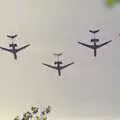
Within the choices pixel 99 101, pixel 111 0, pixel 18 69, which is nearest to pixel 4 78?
pixel 18 69

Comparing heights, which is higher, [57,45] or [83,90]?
[57,45]

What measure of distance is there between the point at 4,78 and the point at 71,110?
473 mm

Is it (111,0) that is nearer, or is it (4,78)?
(111,0)

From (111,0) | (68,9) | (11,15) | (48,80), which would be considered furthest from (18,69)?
(111,0)

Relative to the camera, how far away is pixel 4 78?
165 centimetres

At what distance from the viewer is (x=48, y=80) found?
1646 millimetres

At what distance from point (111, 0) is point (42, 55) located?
526mm

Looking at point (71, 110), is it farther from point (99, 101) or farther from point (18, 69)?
point (18, 69)

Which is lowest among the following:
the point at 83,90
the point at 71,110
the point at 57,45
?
the point at 71,110

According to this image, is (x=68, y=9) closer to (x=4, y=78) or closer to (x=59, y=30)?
(x=59, y=30)

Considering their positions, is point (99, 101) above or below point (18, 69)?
below

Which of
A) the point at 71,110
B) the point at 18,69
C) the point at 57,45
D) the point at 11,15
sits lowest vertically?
the point at 71,110

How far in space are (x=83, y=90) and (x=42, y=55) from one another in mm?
342

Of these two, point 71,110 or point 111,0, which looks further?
point 71,110
